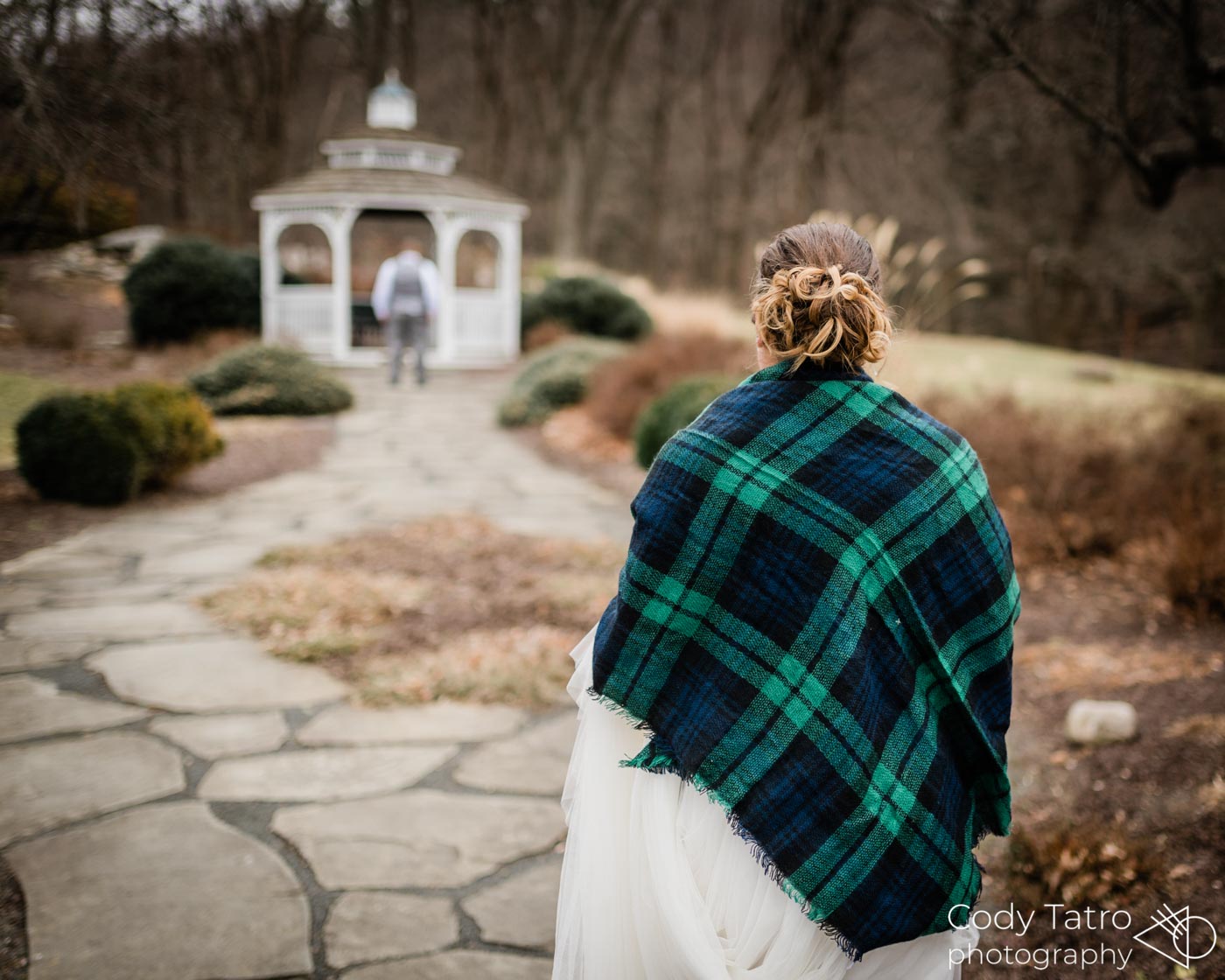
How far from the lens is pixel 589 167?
A: 29922 mm

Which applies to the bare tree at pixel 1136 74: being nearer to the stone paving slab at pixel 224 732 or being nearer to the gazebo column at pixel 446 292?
the stone paving slab at pixel 224 732

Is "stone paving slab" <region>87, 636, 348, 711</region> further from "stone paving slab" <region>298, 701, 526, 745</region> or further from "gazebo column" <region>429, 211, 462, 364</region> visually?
"gazebo column" <region>429, 211, 462, 364</region>

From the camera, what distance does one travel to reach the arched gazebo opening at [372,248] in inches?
760

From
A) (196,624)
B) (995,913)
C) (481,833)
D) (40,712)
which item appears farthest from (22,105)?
(995,913)

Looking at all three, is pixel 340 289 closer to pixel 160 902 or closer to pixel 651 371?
pixel 651 371

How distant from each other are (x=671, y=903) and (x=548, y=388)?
10.7 metres

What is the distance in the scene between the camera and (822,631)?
1854 mm

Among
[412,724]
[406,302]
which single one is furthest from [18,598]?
[406,302]

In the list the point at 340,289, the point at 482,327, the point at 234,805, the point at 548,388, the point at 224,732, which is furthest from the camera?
the point at 482,327

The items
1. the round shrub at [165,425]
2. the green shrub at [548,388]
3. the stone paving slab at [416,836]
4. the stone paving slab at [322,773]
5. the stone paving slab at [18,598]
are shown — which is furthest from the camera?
the green shrub at [548,388]

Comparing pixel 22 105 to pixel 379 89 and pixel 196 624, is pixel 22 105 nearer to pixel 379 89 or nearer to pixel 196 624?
pixel 196 624

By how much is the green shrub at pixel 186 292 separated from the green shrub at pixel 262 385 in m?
4.12

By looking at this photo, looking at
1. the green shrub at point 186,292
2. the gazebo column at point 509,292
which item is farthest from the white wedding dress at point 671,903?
the gazebo column at point 509,292

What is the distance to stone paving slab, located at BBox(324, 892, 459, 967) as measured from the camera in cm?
269
